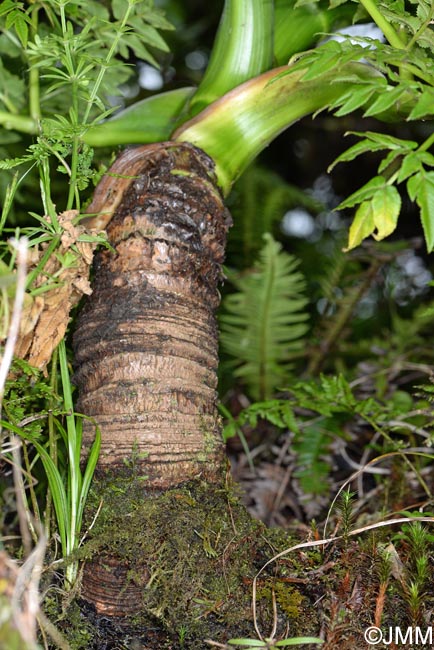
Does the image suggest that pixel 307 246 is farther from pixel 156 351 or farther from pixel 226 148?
pixel 156 351

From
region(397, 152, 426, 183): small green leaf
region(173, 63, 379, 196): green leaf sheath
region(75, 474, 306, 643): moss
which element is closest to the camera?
region(397, 152, 426, 183): small green leaf

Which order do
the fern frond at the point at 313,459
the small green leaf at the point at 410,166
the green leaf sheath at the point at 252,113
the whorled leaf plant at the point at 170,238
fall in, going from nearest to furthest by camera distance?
the small green leaf at the point at 410,166 → the whorled leaf plant at the point at 170,238 → the green leaf sheath at the point at 252,113 → the fern frond at the point at 313,459

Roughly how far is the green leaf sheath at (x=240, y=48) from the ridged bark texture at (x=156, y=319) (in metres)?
0.14

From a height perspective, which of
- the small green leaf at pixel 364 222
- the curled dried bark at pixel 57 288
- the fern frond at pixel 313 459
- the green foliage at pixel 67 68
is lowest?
the fern frond at pixel 313 459

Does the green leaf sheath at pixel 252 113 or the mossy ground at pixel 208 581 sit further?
the green leaf sheath at pixel 252 113

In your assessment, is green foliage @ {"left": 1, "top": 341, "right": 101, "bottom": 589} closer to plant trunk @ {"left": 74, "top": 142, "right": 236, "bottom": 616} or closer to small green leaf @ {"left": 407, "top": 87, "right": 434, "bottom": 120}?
plant trunk @ {"left": 74, "top": 142, "right": 236, "bottom": 616}

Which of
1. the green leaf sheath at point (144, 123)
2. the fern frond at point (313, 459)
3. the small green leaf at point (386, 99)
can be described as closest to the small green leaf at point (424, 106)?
the small green leaf at point (386, 99)

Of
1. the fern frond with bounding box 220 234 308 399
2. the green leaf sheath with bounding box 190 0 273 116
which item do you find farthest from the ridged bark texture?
the fern frond with bounding box 220 234 308 399

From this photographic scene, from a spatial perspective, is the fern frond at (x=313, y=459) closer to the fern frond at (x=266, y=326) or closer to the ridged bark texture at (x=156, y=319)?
the fern frond at (x=266, y=326)

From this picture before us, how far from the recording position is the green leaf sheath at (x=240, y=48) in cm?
113

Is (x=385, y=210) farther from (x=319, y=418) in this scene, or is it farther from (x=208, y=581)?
(x=319, y=418)

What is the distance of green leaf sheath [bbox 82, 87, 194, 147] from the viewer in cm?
120

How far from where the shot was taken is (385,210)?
0.78 metres

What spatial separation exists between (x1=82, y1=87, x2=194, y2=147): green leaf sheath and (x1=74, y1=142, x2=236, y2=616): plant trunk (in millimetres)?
97
